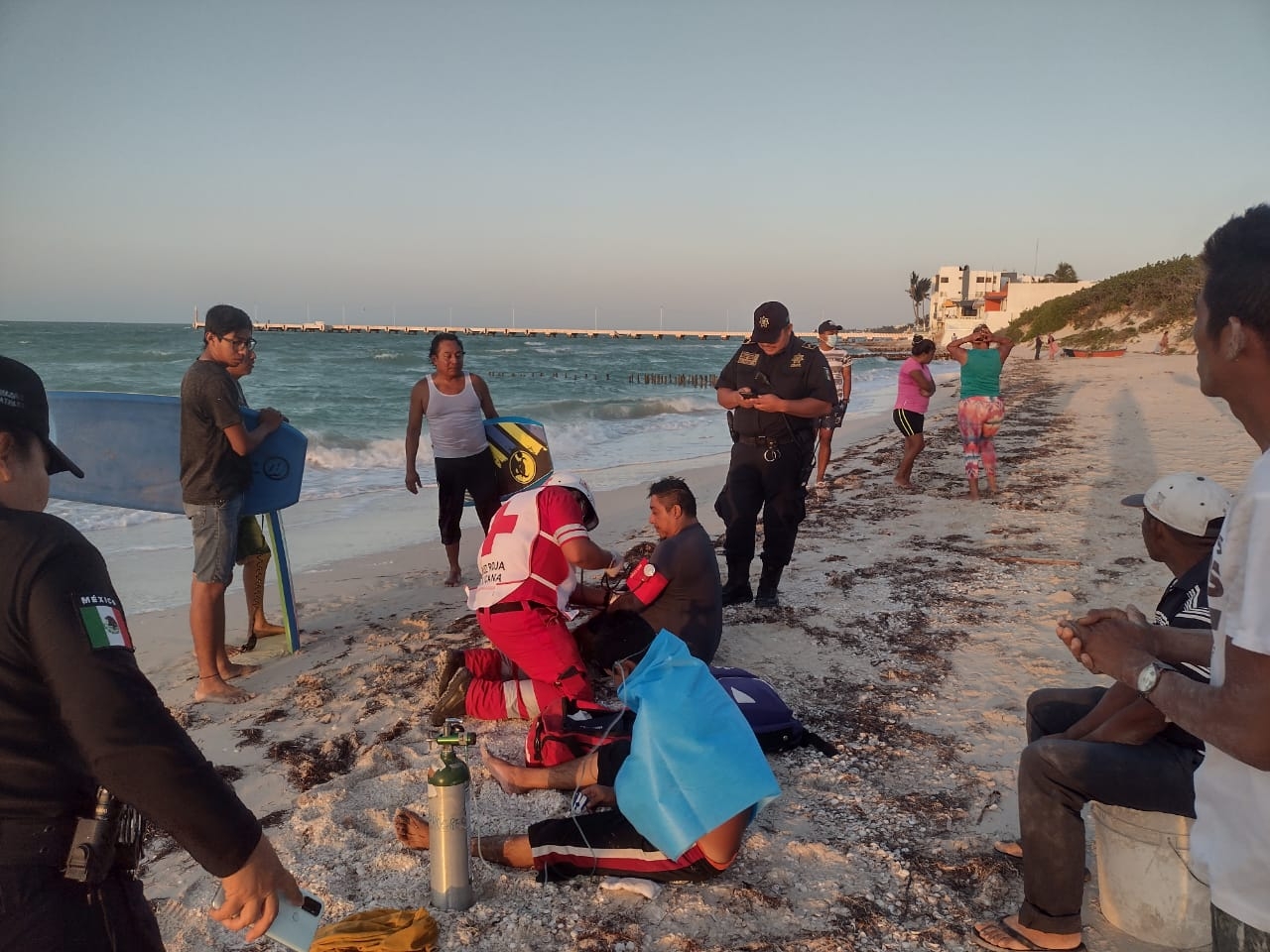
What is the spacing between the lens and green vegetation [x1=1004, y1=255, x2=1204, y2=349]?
3428 cm

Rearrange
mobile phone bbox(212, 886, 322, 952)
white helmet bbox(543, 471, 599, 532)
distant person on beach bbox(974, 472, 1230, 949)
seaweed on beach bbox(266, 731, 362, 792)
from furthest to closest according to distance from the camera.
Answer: white helmet bbox(543, 471, 599, 532), seaweed on beach bbox(266, 731, 362, 792), distant person on beach bbox(974, 472, 1230, 949), mobile phone bbox(212, 886, 322, 952)

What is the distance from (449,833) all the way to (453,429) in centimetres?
389

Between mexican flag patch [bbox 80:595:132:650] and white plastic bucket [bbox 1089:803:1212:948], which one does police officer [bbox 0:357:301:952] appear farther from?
white plastic bucket [bbox 1089:803:1212:948]

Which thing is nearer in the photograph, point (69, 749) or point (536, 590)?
point (69, 749)

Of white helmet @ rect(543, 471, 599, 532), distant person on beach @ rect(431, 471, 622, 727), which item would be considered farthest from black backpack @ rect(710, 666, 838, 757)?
white helmet @ rect(543, 471, 599, 532)

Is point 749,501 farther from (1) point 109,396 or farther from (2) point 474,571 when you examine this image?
(1) point 109,396

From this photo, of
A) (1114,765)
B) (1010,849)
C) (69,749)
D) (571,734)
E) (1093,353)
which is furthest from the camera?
(1093,353)

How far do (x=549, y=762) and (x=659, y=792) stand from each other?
1037 mm

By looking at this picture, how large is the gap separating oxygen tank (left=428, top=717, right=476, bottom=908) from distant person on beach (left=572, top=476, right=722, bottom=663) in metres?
1.75

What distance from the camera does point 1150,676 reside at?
169 cm

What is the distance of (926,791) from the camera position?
3469 millimetres

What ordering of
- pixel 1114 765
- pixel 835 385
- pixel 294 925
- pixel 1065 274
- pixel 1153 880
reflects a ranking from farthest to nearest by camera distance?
pixel 1065 274 < pixel 835 385 < pixel 1153 880 < pixel 1114 765 < pixel 294 925

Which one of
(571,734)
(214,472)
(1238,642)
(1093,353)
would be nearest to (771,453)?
(571,734)

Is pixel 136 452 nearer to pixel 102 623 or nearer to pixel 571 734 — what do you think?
pixel 571 734
